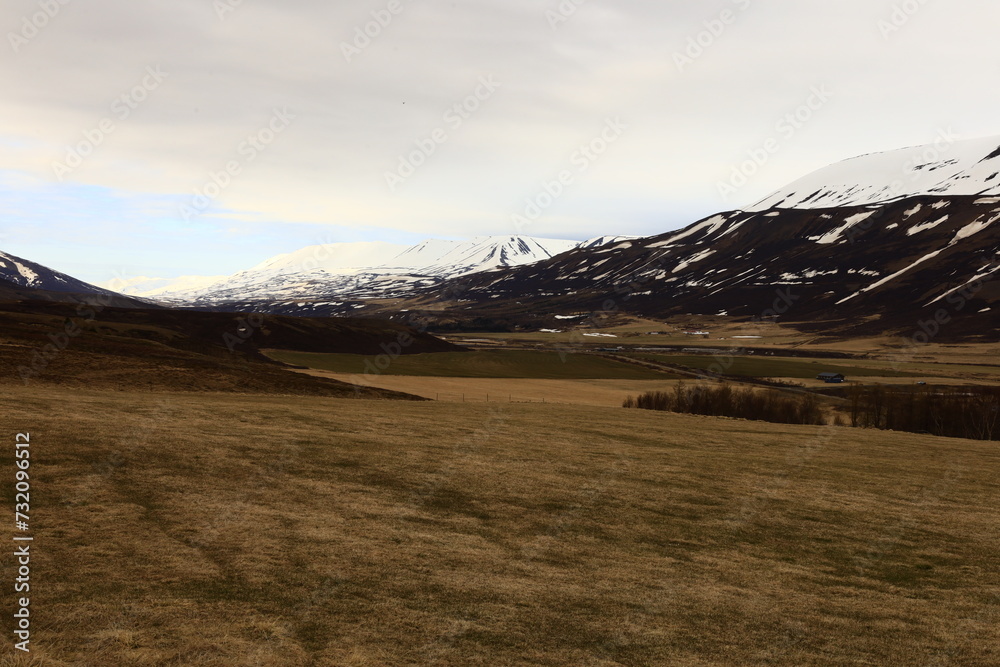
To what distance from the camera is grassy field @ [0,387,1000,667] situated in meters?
14.7

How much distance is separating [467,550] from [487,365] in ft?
392

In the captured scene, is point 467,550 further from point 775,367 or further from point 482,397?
point 775,367

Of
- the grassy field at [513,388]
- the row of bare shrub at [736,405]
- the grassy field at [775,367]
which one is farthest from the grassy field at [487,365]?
the row of bare shrub at [736,405]

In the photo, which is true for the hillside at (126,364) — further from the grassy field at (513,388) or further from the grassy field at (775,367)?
the grassy field at (775,367)

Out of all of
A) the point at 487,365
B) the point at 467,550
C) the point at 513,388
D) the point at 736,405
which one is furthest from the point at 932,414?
the point at 487,365

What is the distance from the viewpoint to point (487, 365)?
140 meters

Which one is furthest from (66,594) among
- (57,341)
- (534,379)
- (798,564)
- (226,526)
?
(534,379)

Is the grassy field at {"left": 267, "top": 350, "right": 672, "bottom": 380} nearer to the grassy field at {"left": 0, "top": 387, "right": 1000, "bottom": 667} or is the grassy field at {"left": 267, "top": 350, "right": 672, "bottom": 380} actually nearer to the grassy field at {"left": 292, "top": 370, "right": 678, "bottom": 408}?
the grassy field at {"left": 292, "top": 370, "right": 678, "bottom": 408}

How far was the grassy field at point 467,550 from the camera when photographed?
1468cm

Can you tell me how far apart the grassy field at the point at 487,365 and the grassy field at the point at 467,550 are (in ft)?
257

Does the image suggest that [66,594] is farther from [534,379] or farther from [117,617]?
[534,379]

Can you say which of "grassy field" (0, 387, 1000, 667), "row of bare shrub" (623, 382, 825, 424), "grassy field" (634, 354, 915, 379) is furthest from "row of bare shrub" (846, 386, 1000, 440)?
"grassy field" (634, 354, 915, 379)

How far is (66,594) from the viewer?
594 inches

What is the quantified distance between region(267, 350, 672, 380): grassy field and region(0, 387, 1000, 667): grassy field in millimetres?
78190
